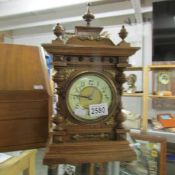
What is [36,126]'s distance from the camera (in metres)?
0.75

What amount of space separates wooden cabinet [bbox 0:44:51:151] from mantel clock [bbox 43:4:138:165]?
0.24 ft

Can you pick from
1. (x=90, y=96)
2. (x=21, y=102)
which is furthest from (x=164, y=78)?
(x=21, y=102)

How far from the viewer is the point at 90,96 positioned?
0.88 meters

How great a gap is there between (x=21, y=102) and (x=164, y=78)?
2.55m

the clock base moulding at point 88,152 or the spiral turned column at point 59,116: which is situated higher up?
the spiral turned column at point 59,116

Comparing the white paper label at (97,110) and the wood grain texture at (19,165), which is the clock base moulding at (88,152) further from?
the wood grain texture at (19,165)

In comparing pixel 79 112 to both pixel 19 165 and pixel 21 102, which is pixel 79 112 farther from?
pixel 19 165

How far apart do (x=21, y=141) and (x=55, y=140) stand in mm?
139

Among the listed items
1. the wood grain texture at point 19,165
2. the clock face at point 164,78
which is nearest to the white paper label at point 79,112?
the wood grain texture at point 19,165

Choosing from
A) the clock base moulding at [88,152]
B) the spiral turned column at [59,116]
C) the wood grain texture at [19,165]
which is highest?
the spiral turned column at [59,116]

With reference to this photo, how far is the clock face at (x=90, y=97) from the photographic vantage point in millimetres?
863

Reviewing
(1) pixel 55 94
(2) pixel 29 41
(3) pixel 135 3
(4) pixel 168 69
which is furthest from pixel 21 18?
(1) pixel 55 94

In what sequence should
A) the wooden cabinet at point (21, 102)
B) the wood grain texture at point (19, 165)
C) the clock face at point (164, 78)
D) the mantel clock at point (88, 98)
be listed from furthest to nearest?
the clock face at point (164, 78) → the wood grain texture at point (19, 165) → the mantel clock at point (88, 98) → the wooden cabinet at point (21, 102)

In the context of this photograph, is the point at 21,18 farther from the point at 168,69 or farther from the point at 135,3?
the point at 168,69
